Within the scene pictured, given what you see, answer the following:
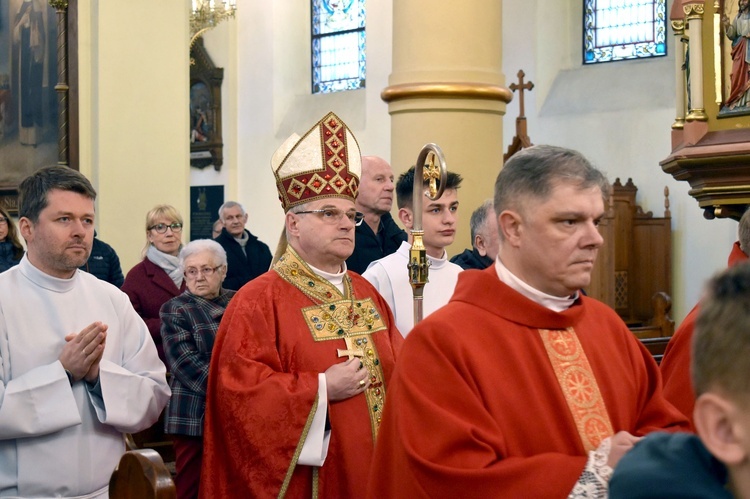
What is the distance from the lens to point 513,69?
15.0m

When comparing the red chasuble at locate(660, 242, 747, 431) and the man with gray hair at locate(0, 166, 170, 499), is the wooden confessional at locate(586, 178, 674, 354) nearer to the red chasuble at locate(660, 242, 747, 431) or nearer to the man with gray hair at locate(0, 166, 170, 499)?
the red chasuble at locate(660, 242, 747, 431)

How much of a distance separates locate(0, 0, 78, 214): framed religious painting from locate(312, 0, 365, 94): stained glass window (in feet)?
24.1

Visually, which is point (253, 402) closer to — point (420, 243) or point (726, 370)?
→ point (420, 243)

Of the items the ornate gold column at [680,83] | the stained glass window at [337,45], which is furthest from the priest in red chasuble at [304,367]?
the stained glass window at [337,45]

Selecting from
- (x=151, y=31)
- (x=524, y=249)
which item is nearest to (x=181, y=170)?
(x=151, y=31)

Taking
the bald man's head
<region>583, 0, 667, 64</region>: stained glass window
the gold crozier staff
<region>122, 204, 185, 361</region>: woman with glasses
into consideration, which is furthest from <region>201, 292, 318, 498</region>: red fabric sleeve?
<region>583, 0, 667, 64</region>: stained glass window

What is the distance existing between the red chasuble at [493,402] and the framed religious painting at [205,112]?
50.1 feet

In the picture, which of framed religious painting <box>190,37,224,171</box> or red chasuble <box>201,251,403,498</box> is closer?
red chasuble <box>201,251,403,498</box>

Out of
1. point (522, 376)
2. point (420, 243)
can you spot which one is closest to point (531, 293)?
point (522, 376)

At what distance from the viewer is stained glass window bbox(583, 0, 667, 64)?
1419cm

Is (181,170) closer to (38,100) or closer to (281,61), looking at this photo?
(38,100)

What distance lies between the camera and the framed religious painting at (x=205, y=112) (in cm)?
1772

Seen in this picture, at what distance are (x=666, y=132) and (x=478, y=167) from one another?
300 inches

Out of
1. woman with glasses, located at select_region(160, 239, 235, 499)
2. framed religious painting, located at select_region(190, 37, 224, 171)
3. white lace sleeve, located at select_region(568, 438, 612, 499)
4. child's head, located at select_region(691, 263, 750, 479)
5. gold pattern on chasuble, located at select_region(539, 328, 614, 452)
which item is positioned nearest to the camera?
child's head, located at select_region(691, 263, 750, 479)
